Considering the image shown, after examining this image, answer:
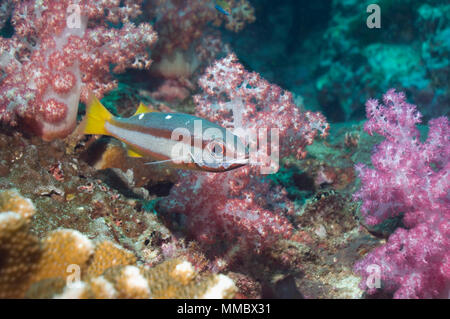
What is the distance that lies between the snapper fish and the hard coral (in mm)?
1126

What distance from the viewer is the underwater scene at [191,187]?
6.48 feet

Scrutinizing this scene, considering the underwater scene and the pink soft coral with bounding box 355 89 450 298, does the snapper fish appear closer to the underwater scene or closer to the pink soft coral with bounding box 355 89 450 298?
the underwater scene

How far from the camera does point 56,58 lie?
3.50 metres

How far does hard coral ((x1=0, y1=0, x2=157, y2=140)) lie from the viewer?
137 inches

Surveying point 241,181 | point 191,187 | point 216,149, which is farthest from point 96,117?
point 241,181

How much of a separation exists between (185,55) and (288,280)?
5644mm

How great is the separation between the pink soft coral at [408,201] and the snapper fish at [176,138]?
5.91ft

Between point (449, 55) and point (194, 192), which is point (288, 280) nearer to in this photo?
point (194, 192)

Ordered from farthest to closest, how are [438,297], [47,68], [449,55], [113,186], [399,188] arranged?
[449,55], [113,186], [47,68], [399,188], [438,297]

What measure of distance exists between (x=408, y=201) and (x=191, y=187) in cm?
232

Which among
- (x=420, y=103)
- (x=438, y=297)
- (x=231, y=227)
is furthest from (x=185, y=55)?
(x=420, y=103)

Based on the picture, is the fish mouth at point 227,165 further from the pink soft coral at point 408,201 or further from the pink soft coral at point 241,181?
the pink soft coral at point 408,201

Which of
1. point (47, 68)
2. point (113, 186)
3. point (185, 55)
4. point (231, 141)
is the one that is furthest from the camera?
→ point (185, 55)

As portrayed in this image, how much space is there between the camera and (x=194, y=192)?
3.39 m
